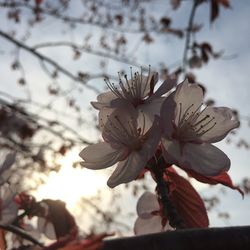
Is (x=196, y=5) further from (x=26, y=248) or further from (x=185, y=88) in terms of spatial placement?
(x=26, y=248)

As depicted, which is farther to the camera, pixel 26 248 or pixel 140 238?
pixel 26 248

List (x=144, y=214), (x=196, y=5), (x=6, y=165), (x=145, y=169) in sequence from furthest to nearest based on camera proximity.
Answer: (x=196, y=5) → (x=144, y=214) → (x=145, y=169) → (x=6, y=165)

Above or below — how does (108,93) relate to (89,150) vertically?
above

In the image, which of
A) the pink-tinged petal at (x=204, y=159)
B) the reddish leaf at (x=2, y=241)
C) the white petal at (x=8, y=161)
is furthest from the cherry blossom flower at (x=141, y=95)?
the reddish leaf at (x=2, y=241)

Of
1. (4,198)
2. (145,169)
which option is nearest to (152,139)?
(145,169)

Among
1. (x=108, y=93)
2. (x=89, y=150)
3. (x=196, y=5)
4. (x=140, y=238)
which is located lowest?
(x=140, y=238)

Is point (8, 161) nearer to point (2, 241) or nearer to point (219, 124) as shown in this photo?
point (2, 241)

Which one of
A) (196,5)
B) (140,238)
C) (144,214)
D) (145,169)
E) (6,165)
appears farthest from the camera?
(196,5)

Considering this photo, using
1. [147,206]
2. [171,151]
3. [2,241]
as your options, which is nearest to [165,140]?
[171,151]
